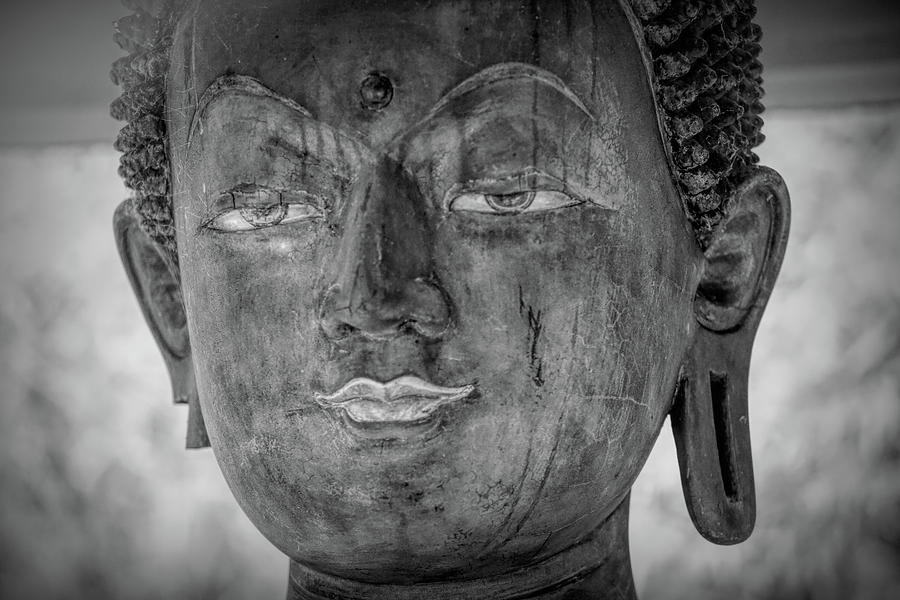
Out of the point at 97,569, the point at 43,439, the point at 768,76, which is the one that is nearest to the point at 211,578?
the point at 97,569

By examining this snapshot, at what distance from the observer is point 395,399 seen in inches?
→ 59.0

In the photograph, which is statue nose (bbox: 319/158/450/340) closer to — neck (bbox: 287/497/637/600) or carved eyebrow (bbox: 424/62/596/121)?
carved eyebrow (bbox: 424/62/596/121)

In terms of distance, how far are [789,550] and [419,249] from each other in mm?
1367

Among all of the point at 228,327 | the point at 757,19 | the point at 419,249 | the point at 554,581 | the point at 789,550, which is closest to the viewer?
the point at 419,249

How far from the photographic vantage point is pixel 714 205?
69.7 inches

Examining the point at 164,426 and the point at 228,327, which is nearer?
the point at 228,327

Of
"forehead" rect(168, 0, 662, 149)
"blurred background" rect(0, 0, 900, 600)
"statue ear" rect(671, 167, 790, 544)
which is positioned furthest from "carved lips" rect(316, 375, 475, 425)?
"blurred background" rect(0, 0, 900, 600)

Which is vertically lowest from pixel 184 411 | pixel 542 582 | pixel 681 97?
pixel 542 582

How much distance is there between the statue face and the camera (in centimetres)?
150

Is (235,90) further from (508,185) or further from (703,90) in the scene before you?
(703,90)

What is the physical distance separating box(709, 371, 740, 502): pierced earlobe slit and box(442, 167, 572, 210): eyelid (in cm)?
Answer: 49

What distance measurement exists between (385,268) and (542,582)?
540mm

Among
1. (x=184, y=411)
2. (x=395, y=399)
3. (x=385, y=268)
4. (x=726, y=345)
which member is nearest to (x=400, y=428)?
(x=395, y=399)

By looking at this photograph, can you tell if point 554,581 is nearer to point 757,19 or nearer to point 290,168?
point 290,168
